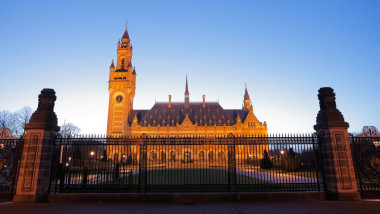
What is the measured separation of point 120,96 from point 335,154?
5605cm

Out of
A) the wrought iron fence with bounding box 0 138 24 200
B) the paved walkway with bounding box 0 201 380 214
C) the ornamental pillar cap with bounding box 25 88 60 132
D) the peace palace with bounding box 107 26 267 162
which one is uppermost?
the peace palace with bounding box 107 26 267 162

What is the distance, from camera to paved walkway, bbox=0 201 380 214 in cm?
730

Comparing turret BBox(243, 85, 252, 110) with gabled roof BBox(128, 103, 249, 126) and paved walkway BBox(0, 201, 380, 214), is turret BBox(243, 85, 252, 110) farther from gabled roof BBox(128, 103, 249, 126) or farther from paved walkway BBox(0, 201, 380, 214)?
paved walkway BBox(0, 201, 380, 214)

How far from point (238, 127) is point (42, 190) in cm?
5321

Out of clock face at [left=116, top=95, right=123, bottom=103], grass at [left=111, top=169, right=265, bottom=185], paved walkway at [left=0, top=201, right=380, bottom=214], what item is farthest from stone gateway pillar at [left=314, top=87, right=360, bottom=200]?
clock face at [left=116, top=95, right=123, bottom=103]

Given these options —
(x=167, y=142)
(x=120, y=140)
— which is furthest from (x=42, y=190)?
(x=167, y=142)

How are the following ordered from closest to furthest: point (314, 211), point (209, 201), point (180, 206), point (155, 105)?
point (314, 211)
point (180, 206)
point (209, 201)
point (155, 105)

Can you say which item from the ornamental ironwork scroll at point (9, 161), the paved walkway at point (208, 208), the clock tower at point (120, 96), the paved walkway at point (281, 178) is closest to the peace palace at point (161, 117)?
the clock tower at point (120, 96)

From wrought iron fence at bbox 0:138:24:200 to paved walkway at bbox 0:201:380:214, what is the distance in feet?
Answer: 3.01

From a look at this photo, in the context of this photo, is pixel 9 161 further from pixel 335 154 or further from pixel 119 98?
pixel 119 98

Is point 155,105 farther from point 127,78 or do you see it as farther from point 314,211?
point 314,211

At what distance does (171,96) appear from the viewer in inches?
2547

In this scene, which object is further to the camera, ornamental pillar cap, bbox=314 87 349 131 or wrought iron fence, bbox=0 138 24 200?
ornamental pillar cap, bbox=314 87 349 131

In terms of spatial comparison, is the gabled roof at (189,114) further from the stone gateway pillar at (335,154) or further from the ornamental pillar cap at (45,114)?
the stone gateway pillar at (335,154)
